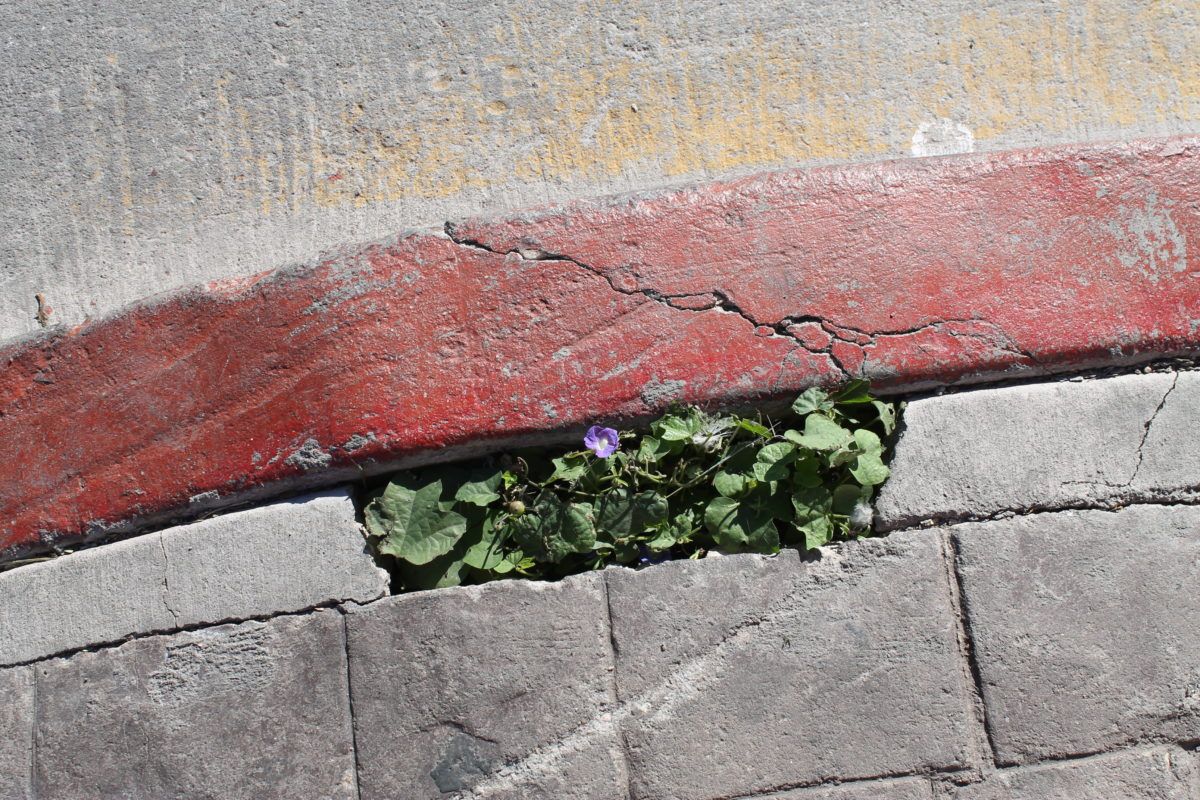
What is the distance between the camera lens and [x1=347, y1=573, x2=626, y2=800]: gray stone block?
1.82 m

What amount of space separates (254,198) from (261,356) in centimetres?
50

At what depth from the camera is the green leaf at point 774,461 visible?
6.05ft

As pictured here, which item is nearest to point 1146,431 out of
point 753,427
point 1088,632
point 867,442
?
point 1088,632

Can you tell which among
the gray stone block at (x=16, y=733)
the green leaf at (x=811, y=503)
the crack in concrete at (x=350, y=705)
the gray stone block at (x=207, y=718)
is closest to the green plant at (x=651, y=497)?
the green leaf at (x=811, y=503)

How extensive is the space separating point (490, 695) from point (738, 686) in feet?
1.59

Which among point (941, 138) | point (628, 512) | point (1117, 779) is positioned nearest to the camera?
point (1117, 779)

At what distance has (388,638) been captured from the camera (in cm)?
186

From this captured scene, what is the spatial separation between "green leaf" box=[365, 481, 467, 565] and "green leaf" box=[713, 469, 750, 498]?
52 centimetres

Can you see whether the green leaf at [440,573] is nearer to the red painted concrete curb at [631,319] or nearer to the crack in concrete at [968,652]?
the red painted concrete curb at [631,319]

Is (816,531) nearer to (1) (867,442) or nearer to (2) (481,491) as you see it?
(1) (867,442)

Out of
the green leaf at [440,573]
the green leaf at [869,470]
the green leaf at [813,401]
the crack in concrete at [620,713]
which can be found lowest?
the crack in concrete at [620,713]

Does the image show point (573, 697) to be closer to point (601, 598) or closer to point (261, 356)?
point (601, 598)

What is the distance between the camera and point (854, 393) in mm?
1872

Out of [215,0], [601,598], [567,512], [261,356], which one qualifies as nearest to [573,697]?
[601,598]
